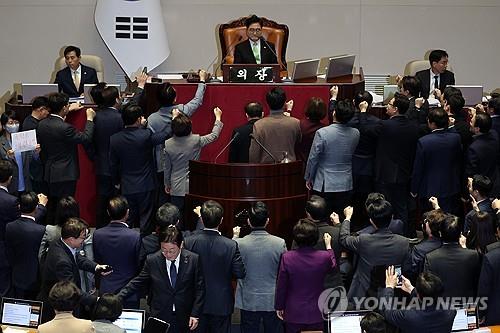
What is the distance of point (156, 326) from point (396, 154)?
11.0 ft

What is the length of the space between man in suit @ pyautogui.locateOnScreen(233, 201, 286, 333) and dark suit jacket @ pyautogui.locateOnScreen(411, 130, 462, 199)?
2.12 metres

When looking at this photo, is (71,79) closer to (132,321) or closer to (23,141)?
(23,141)

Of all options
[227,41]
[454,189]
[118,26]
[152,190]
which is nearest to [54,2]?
[118,26]

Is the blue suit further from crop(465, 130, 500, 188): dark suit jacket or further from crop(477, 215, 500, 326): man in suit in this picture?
crop(465, 130, 500, 188): dark suit jacket

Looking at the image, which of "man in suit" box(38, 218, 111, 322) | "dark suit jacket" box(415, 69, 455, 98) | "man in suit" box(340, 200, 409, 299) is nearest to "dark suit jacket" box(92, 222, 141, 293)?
"man in suit" box(38, 218, 111, 322)

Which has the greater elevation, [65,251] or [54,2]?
[54,2]

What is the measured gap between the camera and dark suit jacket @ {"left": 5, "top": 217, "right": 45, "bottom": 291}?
7016 millimetres

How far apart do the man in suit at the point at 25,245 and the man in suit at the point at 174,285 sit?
823 mm

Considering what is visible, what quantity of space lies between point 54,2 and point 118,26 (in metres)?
1.21

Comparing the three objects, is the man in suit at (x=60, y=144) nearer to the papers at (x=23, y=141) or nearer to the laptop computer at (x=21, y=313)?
the papers at (x=23, y=141)

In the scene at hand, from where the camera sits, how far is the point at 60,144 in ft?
28.6

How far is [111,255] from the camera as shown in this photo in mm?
6852

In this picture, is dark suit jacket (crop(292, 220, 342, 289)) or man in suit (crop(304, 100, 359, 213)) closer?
dark suit jacket (crop(292, 220, 342, 289))

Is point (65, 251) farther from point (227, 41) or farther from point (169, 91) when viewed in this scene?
point (227, 41)
